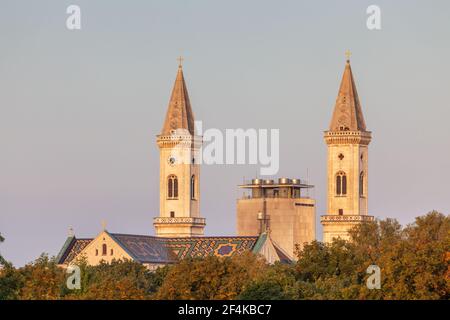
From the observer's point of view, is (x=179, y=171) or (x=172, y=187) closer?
(x=179, y=171)

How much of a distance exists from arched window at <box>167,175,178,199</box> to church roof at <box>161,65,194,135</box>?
3.62 m

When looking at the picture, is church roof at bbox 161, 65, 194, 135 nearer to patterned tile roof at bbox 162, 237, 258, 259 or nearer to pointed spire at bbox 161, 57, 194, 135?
pointed spire at bbox 161, 57, 194, 135

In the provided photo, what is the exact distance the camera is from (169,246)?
14975 cm

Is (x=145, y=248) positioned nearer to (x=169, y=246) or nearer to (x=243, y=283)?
(x=169, y=246)

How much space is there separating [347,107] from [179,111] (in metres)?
12.5

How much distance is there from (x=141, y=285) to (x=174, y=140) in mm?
53489

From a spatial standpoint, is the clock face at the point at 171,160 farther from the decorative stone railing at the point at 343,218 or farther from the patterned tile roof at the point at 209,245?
the decorative stone railing at the point at 343,218

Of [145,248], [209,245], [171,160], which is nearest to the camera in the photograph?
[209,245]

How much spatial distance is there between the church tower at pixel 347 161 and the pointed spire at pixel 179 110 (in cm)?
1035

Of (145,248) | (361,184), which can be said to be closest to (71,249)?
(145,248)

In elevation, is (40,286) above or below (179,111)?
below
